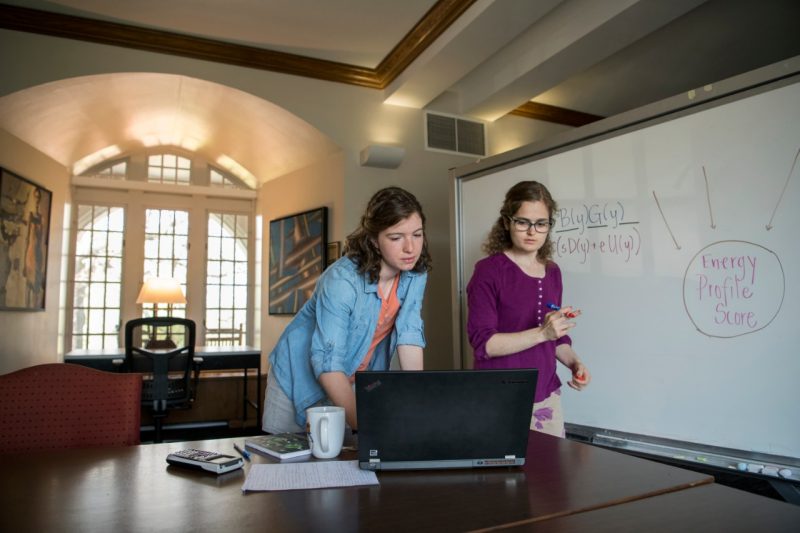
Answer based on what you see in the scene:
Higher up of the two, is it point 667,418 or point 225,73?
point 225,73

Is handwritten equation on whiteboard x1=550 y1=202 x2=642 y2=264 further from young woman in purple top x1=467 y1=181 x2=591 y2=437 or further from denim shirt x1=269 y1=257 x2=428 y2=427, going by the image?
denim shirt x1=269 y1=257 x2=428 y2=427

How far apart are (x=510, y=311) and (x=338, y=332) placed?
636mm

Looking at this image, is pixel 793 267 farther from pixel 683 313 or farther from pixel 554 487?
pixel 554 487

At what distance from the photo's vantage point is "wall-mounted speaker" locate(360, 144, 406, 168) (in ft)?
13.7

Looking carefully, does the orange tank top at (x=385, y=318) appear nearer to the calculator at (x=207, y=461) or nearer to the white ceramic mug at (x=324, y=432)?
the white ceramic mug at (x=324, y=432)

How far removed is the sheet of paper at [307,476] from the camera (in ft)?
2.94

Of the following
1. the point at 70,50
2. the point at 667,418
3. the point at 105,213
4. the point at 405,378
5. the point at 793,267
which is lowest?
the point at 667,418

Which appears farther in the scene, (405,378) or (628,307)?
(628,307)

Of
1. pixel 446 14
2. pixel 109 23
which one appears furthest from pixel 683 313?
pixel 109 23

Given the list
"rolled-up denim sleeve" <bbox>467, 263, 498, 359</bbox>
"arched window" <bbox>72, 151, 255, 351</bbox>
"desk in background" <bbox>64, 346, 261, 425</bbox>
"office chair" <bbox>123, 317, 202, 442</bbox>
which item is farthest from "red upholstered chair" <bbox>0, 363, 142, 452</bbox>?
"arched window" <bbox>72, 151, 255, 351</bbox>

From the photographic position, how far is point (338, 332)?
1.28 meters

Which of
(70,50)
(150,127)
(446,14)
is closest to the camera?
(446,14)

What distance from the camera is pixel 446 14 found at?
337cm

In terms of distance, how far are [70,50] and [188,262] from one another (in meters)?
2.65
